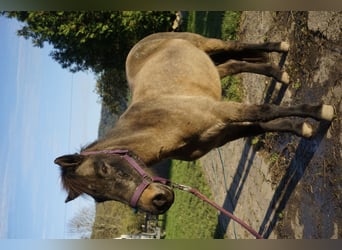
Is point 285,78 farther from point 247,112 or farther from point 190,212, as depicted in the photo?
point 190,212

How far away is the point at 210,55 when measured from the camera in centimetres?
386

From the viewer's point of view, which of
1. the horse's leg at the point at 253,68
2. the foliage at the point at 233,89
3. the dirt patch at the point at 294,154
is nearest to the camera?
the dirt patch at the point at 294,154

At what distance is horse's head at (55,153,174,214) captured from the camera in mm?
2074

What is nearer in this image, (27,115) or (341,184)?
(341,184)

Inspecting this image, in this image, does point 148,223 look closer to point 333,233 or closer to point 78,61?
point 78,61

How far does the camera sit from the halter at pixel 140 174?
2.13m

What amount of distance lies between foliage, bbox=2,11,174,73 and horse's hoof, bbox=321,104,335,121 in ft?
14.4

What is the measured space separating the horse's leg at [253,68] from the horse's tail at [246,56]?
51 millimetres

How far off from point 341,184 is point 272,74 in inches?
56.4

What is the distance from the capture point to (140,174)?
7.34 feet

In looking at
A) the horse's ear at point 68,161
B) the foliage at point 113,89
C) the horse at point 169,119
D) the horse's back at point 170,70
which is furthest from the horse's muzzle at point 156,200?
the foliage at point 113,89

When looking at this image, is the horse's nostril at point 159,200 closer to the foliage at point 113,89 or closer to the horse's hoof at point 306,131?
the horse's hoof at point 306,131

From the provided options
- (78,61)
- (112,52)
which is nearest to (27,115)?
(78,61)

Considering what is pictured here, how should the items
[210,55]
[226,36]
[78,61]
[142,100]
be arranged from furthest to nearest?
1. [78,61]
2. [226,36]
3. [210,55]
4. [142,100]
